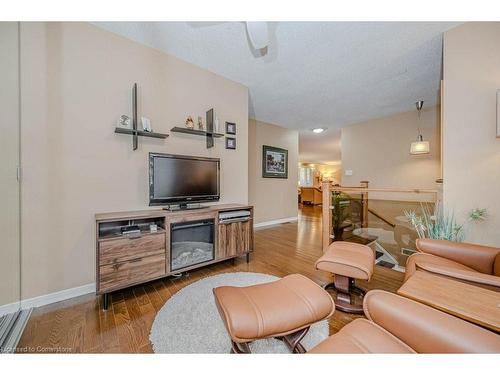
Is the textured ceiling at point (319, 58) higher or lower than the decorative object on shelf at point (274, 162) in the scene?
higher

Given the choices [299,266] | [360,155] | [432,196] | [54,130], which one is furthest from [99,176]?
[360,155]

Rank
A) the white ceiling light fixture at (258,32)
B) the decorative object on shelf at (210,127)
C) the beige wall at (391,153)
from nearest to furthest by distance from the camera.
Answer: the white ceiling light fixture at (258,32) < the decorative object on shelf at (210,127) < the beige wall at (391,153)

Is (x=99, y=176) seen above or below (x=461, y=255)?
above

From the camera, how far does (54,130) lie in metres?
1.77

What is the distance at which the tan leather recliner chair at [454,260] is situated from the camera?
1286mm

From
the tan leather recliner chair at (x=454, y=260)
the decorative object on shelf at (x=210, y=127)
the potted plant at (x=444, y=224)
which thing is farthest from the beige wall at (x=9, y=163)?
the potted plant at (x=444, y=224)

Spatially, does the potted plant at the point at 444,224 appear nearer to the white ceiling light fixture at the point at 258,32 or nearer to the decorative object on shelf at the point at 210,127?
the white ceiling light fixture at the point at 258,32

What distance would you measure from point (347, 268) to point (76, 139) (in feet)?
8.76

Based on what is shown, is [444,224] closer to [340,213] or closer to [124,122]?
[340,213]

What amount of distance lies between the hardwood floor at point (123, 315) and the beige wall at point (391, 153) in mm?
Answer: 2934

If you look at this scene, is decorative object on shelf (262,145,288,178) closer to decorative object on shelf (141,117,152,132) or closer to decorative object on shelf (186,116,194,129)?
decorative object on shelf (186,116,194,129)
